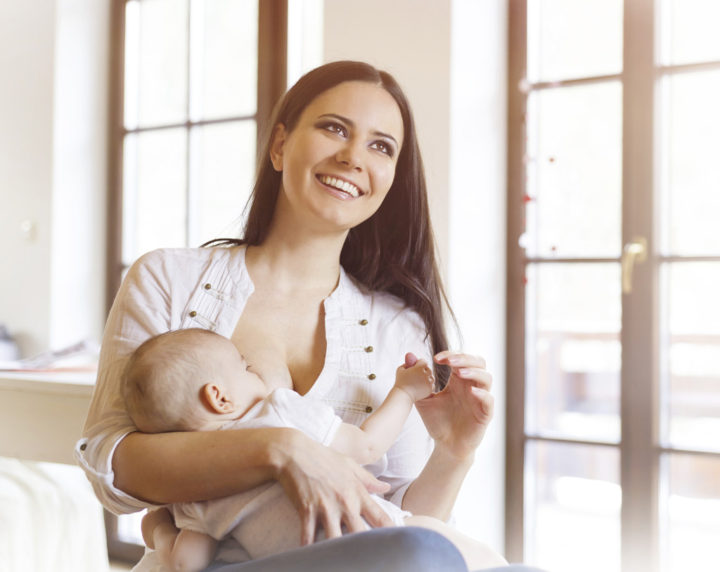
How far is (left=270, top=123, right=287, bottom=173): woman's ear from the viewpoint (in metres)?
1.66

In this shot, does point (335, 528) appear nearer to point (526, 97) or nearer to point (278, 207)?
point (278, 207)

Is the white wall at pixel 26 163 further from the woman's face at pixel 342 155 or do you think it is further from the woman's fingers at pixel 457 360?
the woman's fingers at pixel 457 360

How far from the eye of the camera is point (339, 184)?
1529mm

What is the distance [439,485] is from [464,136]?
134cm

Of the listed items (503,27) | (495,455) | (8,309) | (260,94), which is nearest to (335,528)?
(495,455)

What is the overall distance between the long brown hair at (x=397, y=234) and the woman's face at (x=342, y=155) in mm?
73

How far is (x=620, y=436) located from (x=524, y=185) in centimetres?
84

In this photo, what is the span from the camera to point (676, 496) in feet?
8.26

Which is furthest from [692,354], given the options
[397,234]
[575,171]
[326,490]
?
[326,490]

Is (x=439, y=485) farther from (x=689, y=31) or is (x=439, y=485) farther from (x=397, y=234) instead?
(x=689, y=31)

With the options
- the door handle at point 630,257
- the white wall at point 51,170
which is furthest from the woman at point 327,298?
the white wall at point 51,170

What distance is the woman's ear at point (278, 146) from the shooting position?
1664mm

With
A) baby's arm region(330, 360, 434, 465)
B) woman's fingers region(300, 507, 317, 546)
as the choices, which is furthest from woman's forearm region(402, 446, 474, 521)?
woman's fingers region(300, 507, 317, 546)

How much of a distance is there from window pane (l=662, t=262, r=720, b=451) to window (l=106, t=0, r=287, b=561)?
1648mm
